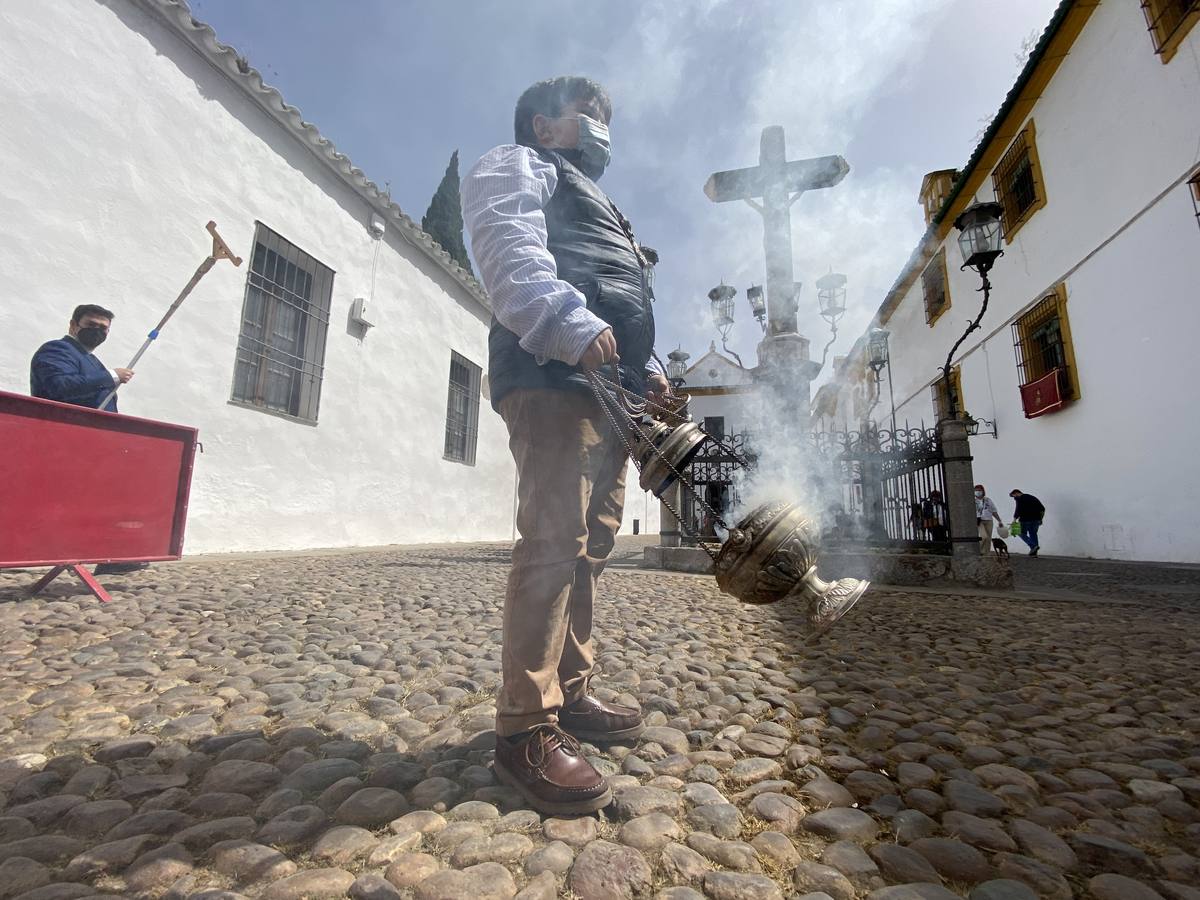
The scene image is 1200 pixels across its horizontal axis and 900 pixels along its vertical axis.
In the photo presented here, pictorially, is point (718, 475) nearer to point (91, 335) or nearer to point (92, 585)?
point (92, 585)

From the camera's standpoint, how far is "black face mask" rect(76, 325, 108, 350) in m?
4.11

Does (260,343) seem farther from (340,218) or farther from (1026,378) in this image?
(1026,378)

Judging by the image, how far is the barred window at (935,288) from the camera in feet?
44.3

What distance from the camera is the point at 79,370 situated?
3826 millimetres

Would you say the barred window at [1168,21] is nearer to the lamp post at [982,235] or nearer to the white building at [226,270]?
the lamp post at [982,235]

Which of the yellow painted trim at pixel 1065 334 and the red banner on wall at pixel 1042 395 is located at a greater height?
the yellow painted trim at pixel 1065 334

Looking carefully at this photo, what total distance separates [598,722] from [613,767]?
156 mm

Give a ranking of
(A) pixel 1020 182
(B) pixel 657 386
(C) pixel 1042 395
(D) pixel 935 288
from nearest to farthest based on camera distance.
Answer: (B) pixel 657 386
(C) pixel 1042 395
(A) pixel 1020 182
(D) pixel 935 288

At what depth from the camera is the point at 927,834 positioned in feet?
3.71

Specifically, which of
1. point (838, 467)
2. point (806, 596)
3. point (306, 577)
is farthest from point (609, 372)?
point (838, 467)

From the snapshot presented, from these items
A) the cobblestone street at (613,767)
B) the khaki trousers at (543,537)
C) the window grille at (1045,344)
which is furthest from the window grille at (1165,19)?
the khaki trousers at (543,537)

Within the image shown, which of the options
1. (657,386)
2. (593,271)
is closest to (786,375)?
(657,386)

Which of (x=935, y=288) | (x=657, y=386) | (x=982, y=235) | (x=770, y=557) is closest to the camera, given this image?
(x=770, y=557)

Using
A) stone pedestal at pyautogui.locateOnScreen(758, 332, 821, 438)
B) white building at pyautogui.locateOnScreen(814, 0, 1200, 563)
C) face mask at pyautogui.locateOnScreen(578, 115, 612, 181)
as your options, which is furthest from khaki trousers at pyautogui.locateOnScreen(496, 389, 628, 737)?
white building at pyautogui.locateOnScreen(814, 0, 1200, 563)
